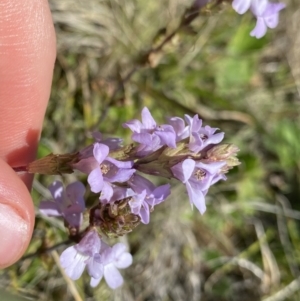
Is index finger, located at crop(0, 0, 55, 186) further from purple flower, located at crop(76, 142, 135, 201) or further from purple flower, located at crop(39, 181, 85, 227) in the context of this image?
purple flower, located at crop(76, 142, 135, 201)

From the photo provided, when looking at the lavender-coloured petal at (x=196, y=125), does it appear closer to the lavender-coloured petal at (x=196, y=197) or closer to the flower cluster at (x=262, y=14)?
the lavender-coloured petal at (x=196, y=197)

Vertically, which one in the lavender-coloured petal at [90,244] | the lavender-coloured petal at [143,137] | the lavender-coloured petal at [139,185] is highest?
the lavender-coloured petal at [143,137]

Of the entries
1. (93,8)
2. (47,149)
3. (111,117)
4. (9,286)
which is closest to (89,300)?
(9,286)

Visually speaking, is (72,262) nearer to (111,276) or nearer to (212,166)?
(111,276)

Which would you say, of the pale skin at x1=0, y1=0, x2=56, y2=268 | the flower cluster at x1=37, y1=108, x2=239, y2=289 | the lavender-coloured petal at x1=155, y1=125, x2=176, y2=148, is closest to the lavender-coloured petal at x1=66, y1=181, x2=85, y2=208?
the flower cluster at x1=37, y1=108, x2=239, y2=289

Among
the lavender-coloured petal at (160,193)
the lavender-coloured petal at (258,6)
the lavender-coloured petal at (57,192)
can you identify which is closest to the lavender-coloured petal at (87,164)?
the lavender-coloured petal at (160,193)
